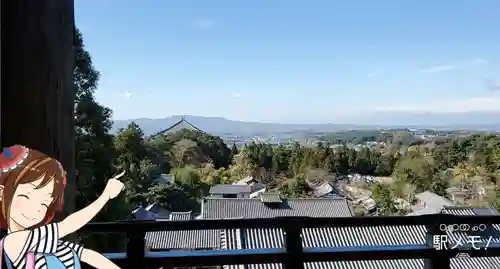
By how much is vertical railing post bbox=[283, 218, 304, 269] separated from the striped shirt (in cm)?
60

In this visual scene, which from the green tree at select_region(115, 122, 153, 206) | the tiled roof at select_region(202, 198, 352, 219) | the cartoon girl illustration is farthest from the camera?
the tiled roof at select_region(202, 198, 352, 219)

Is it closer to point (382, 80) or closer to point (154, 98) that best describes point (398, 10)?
point (382, 80)

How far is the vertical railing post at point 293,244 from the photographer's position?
120 centimetres

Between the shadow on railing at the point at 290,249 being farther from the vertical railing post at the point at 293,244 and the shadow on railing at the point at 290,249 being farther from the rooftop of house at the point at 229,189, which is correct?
the rooftop of house at the point at 229,189

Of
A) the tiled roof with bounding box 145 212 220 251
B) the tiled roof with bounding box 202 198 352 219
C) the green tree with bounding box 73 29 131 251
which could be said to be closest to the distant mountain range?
the green tree with bounding box 73 29 131 251

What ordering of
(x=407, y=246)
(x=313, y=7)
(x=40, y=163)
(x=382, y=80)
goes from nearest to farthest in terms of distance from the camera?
(x=40, y=163)
(x=407, y=246)
(x=313, y=7)
(x=382, y=80)

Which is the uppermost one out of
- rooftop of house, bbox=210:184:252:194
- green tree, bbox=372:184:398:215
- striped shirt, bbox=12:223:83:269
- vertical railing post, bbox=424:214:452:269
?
striped shirt, bbox=12:223:83:269

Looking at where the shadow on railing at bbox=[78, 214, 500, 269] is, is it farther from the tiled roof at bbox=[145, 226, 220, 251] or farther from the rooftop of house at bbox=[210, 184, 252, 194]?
the rooftop of house at bbox=[210, 184, 252, 194]

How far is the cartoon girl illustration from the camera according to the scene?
907mm

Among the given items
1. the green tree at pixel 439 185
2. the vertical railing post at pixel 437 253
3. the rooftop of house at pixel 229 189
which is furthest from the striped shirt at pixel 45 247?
the green tree at pixel 439 185

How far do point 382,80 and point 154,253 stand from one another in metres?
4.56

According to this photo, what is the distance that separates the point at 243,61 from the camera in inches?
141

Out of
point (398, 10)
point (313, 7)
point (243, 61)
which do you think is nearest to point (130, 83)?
point (243, 61)

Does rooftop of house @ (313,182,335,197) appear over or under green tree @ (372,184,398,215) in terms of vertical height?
over
